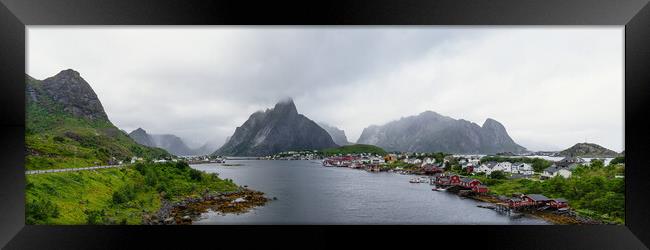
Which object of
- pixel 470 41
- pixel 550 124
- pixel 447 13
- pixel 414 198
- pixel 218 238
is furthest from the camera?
A: pixel 414 198

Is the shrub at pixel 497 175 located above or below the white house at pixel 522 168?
below

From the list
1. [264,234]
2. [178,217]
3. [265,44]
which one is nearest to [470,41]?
[265,44]

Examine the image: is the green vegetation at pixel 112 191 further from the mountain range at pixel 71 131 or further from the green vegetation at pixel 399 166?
the green vegetation at pixel 399 166

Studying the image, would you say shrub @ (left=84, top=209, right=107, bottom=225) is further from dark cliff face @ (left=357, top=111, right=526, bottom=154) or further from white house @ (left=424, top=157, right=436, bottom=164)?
white house @ (left=424, top=157, right=436, bottom=164)

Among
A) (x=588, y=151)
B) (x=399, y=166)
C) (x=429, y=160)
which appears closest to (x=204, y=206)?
(x=399, y=166)

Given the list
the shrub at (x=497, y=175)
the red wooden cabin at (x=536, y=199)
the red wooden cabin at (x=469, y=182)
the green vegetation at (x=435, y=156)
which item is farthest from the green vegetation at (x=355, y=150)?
the red wooden cabin at (x=536, y=199)

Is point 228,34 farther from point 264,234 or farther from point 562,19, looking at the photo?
point 562,19
